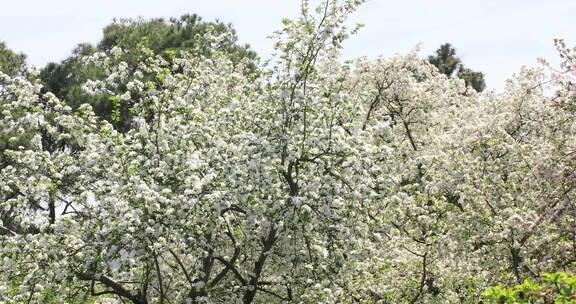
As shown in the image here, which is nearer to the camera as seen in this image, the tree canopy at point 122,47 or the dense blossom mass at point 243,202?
the dense blossom mass at point 243,202

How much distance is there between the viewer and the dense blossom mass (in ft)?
38.7

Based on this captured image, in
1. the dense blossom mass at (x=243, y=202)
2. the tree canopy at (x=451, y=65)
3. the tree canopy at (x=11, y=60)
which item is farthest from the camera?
the tree canopy at (x=451, y=65)

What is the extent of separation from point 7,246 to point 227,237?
4.79m

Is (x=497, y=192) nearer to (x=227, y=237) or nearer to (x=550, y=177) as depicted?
(x=550, y=177)

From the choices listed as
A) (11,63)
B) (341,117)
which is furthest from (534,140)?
(11,63)

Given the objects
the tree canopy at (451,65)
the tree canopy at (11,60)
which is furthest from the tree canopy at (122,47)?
the tree canopy at (451,65)

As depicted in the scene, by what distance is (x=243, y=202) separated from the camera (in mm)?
12469

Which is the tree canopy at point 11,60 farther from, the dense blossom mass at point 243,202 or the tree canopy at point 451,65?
the tree canopy at point 451,65

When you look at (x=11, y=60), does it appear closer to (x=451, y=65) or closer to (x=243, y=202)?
(x=243, y=202)

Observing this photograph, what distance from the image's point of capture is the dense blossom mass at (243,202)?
38.7 feet

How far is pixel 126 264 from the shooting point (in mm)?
11898

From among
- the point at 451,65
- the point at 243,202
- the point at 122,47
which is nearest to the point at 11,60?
the point at 122,47

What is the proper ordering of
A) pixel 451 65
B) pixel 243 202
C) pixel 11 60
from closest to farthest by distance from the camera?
pixel 243 202 → pixel 11 60 → pixel 451 65

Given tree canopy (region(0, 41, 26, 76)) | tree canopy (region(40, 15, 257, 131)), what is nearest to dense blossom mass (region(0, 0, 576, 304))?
tree canopy (region(40, 15, 257, 131))
